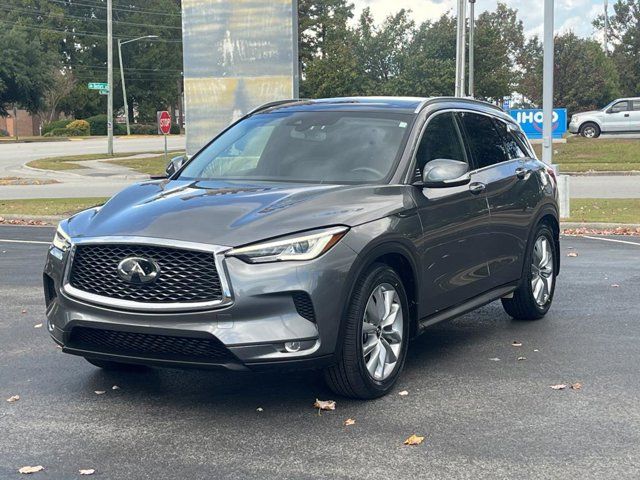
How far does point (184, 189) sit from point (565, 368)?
9.27ft

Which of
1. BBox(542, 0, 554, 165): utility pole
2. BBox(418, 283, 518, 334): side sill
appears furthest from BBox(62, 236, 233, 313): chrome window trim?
BBox(542, 0, 554, 165): utility pole

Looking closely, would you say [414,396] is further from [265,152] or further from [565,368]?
[265,152]

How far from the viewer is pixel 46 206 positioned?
18906mm

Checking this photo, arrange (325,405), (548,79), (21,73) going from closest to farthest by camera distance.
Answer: (325,405) → (548,79) → (21,73)

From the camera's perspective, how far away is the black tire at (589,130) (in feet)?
126

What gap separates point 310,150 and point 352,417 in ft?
6.44

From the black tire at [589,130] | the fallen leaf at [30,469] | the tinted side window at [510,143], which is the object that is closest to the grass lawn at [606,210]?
the tinted side window at [510,143]

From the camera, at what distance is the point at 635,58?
3425 inches

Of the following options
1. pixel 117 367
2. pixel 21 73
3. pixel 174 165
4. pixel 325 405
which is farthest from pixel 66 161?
pixel 325 405

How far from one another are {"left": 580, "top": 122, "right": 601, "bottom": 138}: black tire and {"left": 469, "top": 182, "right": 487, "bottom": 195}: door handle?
3351cm

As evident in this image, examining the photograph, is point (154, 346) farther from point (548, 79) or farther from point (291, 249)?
point (548, 79)

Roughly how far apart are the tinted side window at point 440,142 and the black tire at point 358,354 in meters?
0.98

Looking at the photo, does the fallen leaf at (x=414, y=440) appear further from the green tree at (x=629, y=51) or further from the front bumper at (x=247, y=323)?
the green tree at (x=629, y=51)

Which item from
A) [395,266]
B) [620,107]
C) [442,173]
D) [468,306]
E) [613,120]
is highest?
[620,107]
